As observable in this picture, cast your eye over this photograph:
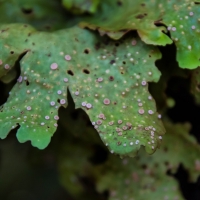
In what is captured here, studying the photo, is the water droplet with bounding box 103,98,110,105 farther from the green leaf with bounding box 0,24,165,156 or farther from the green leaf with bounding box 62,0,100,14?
the green leaf with bounding box 62,0,100,14

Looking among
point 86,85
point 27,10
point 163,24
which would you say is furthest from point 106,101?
point 27,10

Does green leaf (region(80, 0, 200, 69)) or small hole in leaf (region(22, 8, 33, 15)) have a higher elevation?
green leaf (region(80, 0, 200, 69))

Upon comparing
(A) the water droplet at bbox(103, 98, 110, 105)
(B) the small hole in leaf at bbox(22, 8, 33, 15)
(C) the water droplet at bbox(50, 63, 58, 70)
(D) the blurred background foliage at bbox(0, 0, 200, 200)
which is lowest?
(D) the blurred background foliage at bbox(0, 0, 200, 200)

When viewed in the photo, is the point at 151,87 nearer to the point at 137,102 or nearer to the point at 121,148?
the point at 137,102

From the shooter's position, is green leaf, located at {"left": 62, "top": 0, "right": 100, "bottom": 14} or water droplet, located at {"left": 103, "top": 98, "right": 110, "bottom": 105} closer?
water droplet, located at {"left": 103, "top": 98, "right": 110, "bottom": 105}

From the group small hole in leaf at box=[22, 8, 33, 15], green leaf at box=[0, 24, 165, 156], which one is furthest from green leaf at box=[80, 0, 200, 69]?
small hole in leaf at box=[22, 8, 33, 15]

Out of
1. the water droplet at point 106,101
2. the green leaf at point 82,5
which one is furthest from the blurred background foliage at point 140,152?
the water droplet at point 106,101

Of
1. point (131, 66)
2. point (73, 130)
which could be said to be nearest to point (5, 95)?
point (73, 130)
